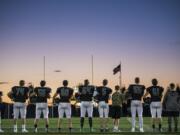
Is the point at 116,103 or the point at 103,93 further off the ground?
the point at 103,93

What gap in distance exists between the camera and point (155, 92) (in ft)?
77.1

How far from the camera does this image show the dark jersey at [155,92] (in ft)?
77.2

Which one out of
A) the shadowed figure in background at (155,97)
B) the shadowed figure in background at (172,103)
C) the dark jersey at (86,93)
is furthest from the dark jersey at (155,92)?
the dark jersey at (86,93)

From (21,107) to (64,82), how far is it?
7.60 feet

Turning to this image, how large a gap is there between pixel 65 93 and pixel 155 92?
4.07 meters

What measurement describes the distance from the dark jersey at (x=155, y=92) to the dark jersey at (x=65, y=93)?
3576mm

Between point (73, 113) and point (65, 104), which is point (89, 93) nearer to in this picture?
point (65, 104)

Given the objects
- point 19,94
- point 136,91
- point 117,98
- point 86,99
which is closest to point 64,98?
point 86,99

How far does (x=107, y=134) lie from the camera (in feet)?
69.0

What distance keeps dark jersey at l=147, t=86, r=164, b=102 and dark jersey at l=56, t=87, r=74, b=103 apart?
3576mm

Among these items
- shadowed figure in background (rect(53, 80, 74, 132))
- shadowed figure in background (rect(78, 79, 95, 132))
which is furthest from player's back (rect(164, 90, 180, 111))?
shadowed figure in background (rect(53, 80, 74, 132))

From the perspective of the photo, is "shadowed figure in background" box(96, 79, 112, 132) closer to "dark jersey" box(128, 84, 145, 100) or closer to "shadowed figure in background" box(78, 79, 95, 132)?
"shadowed figure in background" box(78, 79, 95, 132)

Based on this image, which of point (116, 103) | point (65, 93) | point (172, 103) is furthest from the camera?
point (116, 103)

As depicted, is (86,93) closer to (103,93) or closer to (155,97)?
(103,93)
